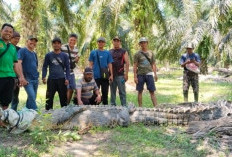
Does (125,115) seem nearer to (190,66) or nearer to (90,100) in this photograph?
(90,100)

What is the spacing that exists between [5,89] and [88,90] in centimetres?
199

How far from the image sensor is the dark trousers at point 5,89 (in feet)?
15.1

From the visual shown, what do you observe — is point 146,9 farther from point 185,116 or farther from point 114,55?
point 185,116

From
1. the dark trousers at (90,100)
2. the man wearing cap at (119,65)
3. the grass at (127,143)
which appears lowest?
the grass at (127,143)

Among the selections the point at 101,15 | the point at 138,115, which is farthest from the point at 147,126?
A: the point at 101,15

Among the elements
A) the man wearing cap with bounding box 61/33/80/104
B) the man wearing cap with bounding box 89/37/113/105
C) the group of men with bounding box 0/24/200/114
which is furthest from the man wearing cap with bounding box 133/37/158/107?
the man wearing cap with bounding box 61/33/80/104

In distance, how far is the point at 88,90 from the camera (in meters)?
6.34

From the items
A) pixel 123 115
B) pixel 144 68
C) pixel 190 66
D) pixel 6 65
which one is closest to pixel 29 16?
pixel 144 68

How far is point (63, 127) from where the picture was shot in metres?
4.96

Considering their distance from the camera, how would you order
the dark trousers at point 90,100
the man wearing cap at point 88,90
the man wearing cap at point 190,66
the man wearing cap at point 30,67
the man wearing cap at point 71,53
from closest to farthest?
1. the man wearing cap at point 30,67
2. the man wearing cap at point 88,90
3. the dark trousers at point 90,100
4. the man wearing cap at point 71,53
5. the man wearing cap at point 190,66

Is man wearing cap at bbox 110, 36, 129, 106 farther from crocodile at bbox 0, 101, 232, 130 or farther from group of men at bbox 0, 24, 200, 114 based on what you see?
crocodile at bbox 0, 101, 232, 130

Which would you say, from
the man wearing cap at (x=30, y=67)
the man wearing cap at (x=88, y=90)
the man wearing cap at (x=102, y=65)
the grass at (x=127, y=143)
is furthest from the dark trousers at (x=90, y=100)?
the grass at (x=127, y=143)

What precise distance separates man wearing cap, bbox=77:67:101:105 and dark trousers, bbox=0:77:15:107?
1654 millimetres

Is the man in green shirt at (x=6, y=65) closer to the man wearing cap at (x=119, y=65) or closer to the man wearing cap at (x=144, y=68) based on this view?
the man wearing cap at (x=119, y=65)
